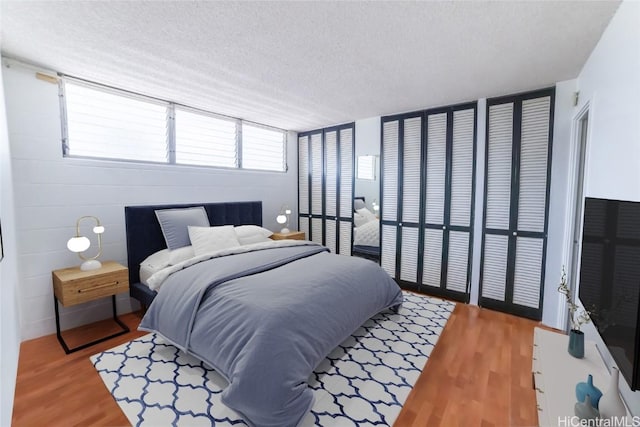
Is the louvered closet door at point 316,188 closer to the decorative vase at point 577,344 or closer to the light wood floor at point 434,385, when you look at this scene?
the light wood floor at point 434,385

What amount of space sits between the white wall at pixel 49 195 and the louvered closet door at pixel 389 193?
2.91 m

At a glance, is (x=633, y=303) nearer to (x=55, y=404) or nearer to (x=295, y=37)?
(x=295, y=37)

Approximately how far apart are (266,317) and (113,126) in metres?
2.65

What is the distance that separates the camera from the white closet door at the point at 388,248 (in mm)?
3910

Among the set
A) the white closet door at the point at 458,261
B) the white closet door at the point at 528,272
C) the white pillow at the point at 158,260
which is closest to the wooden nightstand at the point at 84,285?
the white pillow at the point at 158,260

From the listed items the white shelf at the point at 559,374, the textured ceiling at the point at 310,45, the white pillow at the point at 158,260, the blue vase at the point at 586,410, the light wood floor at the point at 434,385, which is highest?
the textured ceiling at the point at 310,45

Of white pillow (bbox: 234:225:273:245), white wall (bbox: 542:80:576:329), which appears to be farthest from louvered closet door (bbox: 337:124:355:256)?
white wall (bbox: 542:80:576:329)

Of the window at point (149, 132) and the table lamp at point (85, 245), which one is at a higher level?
the window at point (149, 132)

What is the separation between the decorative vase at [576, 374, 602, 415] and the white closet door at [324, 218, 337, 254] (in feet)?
11.2

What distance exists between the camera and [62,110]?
2570 mm

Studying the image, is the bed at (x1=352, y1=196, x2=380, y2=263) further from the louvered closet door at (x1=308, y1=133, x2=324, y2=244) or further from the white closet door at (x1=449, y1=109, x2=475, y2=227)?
the white closet door at (x1=449, y1=109, x2=475, y2=227)

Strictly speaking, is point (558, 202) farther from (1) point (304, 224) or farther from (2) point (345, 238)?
(1) point (304, 224)

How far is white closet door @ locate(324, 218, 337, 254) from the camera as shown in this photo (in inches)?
179

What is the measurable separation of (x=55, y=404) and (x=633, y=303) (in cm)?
297
